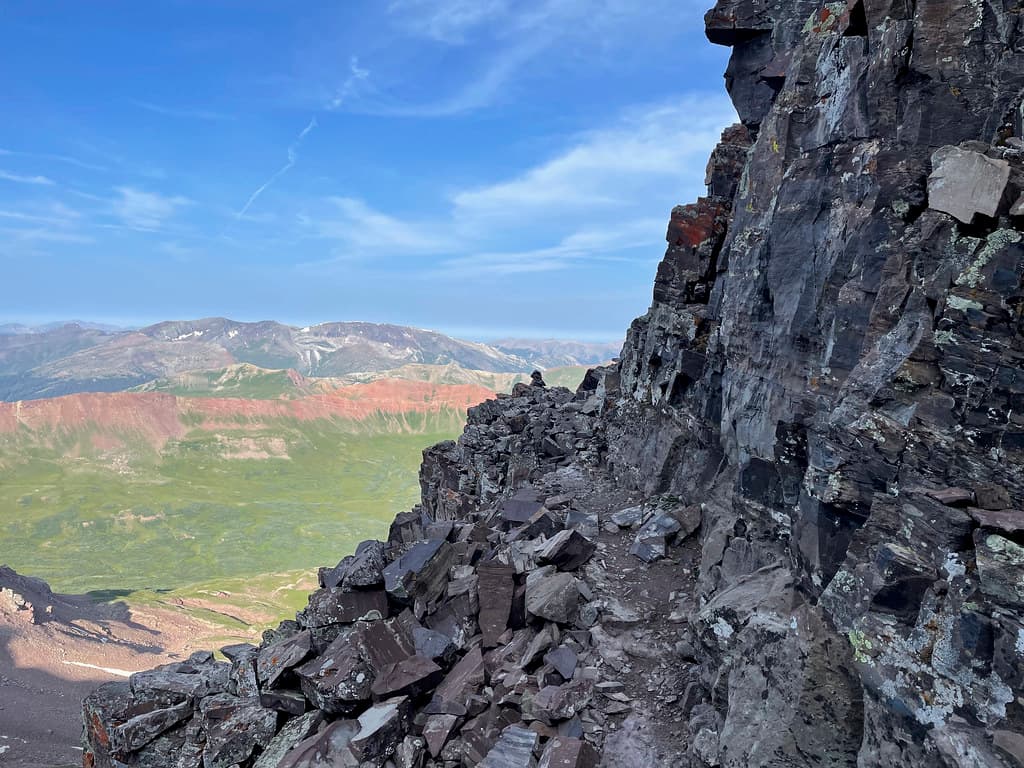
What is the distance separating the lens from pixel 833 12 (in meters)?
16.8

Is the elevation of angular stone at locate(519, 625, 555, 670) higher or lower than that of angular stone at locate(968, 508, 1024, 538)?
lower

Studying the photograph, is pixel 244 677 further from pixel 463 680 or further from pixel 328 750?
pixel 463 680

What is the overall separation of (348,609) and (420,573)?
2.82m

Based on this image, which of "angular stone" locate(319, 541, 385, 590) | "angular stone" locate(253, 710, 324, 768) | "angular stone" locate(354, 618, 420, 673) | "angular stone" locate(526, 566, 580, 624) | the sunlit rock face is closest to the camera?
the sunlit rock face

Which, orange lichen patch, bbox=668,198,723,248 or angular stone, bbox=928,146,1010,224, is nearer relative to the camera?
angular stone, bbox=928,146,1010,224

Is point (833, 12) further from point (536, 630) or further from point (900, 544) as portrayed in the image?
point (536, 630)

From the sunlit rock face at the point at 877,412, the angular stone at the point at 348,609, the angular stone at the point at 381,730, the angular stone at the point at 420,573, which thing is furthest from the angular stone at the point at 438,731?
the sunlit rock face at the point at 877,412

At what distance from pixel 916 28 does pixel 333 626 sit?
74.2 ft

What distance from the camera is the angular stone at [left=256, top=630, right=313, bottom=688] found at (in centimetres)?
1806

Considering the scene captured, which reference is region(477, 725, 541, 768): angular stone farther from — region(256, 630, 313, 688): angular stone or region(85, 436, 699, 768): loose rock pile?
region(256, 630, 313, 688): angular stone

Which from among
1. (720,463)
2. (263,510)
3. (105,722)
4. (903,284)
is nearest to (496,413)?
(720,463)

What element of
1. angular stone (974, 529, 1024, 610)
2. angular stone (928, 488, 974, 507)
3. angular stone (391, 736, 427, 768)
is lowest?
angular stone (391, 736, 427, 768)

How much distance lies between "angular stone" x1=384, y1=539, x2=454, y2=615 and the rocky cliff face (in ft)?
0.39

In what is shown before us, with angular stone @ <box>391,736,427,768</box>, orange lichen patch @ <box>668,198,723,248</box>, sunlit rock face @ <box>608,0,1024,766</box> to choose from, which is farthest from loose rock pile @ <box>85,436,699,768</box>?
orange lichen patch @ <box>668,198,723,248</box>
